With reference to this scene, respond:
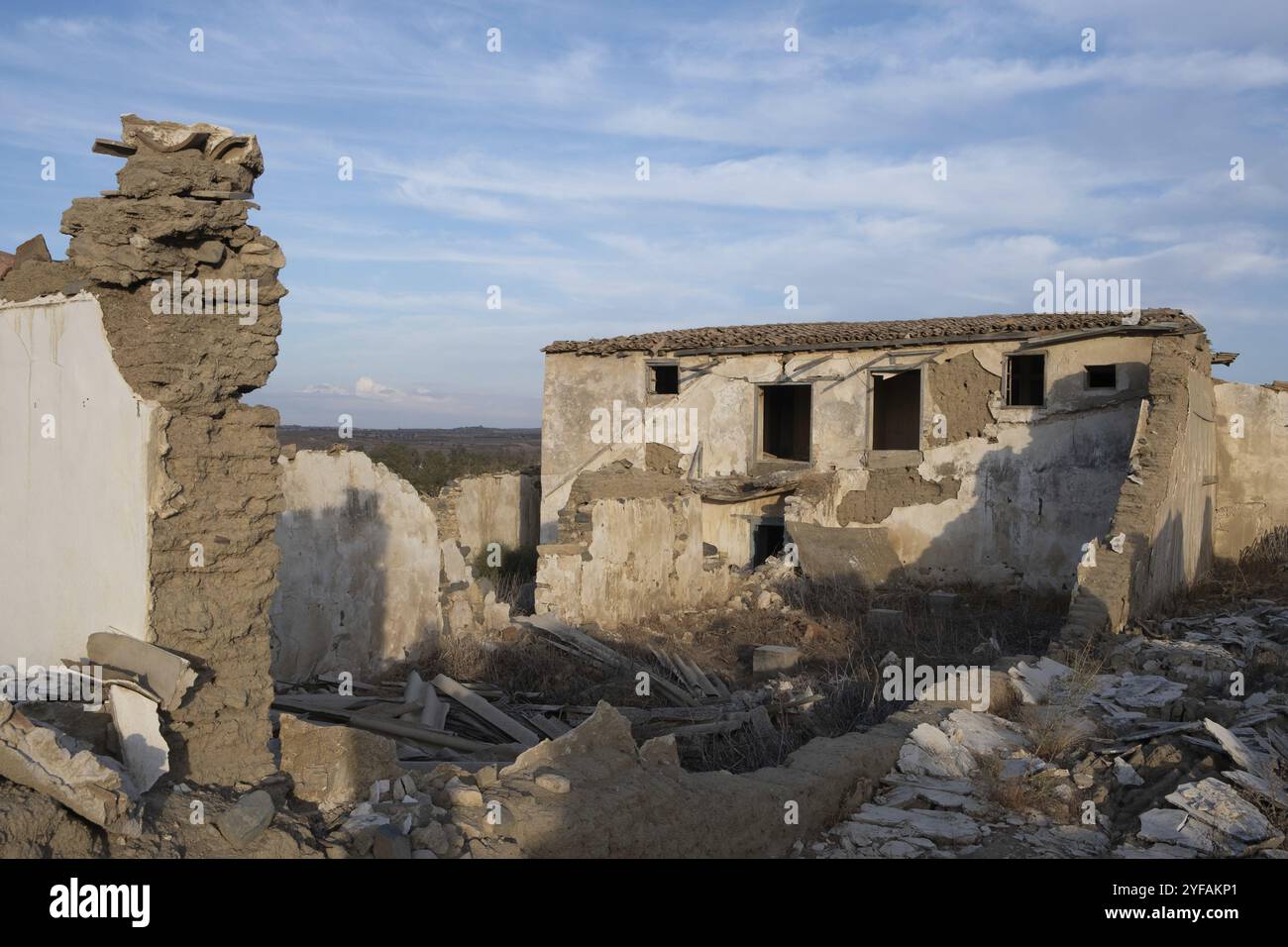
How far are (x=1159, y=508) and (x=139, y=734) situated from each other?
10.7 meters

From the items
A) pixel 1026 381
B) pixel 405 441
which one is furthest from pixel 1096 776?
pixel 405 441

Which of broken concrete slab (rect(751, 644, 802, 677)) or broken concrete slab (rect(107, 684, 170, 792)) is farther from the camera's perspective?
broken concrete slab (rect(751, 644, 802, 677))

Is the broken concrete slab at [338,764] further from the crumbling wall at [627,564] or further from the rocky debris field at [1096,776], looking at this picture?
the crumbling wall at [627,564]

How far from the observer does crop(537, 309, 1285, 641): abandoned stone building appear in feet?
46.0

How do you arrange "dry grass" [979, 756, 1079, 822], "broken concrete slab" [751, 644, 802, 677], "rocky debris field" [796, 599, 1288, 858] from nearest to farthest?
"rocky debris field" [796, 599, 1288, 858] < "dry grass" [979, 756, 1079, 822] < "broken concrete slab" [751, 644, 802, 677]

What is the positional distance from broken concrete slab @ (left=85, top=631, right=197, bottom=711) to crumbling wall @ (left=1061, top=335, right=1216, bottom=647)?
26.4 feet

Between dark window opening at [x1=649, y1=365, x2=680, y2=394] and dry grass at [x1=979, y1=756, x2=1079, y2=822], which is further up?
dark window opening at [x1=649, y1=365, x2=680, y2=394]

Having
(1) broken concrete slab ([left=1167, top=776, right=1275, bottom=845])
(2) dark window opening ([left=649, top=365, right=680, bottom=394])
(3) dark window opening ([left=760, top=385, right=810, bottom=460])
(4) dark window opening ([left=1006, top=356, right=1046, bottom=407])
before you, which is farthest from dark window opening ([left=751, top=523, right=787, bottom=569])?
(1) broken concrete slab ([left=1167, top=776, right=1275, bottom=845])

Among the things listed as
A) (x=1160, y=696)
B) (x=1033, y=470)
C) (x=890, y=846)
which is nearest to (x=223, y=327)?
(x=890, y=846)

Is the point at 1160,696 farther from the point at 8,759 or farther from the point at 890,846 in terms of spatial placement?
the point at 8,759

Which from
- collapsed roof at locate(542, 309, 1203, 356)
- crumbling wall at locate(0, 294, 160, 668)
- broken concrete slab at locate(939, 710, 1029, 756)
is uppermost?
collapsed roof at locate(542, 309, 1203, 356)

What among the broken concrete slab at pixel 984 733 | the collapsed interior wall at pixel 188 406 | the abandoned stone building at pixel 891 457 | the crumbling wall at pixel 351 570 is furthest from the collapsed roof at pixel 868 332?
the collapsed interior wall at pixel 188 406

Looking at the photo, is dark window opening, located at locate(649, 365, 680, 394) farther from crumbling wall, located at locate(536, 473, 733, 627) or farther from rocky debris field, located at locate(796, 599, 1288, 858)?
rocky debris field, located at locate(796, 599, 1288, 858)
